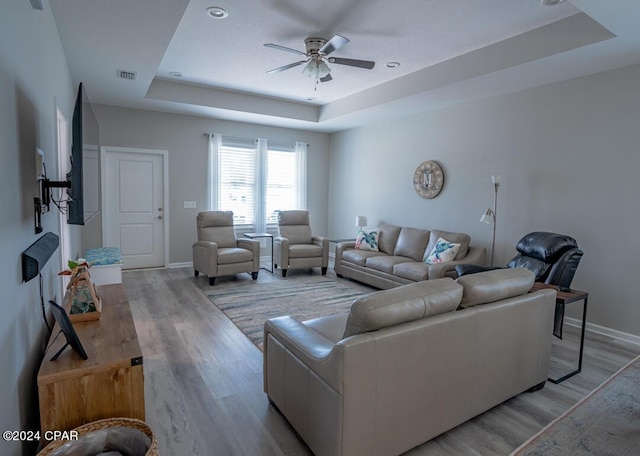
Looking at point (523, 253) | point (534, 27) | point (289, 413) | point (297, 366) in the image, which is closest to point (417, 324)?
point (297, 366)

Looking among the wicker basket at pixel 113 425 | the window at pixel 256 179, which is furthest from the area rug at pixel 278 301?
the window at pixel 256 179

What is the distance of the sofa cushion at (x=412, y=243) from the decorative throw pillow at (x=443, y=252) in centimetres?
38

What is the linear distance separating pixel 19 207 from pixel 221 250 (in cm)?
394

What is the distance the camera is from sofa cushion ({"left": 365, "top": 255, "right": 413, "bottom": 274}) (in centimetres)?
488

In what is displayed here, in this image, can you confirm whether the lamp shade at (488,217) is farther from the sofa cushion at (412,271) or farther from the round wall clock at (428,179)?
the round wall clock at (428,179)

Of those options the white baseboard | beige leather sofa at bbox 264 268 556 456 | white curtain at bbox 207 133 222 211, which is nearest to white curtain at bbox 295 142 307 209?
white curtain at bbox 207 133 222 211

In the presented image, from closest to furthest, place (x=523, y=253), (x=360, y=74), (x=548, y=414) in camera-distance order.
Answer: (x=548, y=414), (x=523, y=253), (x=360, y=74)

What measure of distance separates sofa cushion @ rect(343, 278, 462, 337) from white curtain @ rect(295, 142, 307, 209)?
5.64m

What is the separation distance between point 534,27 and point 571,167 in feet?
4.96

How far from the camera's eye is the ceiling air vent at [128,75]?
4031 millimetres

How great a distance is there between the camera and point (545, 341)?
2449 millimetres

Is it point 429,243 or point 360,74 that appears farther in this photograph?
point 429,243

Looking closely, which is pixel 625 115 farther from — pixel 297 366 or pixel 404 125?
pixel 297 366

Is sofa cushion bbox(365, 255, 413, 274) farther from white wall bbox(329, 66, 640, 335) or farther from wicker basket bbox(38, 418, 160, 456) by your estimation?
wicker basket bbox(38, 418, 160, 456)
